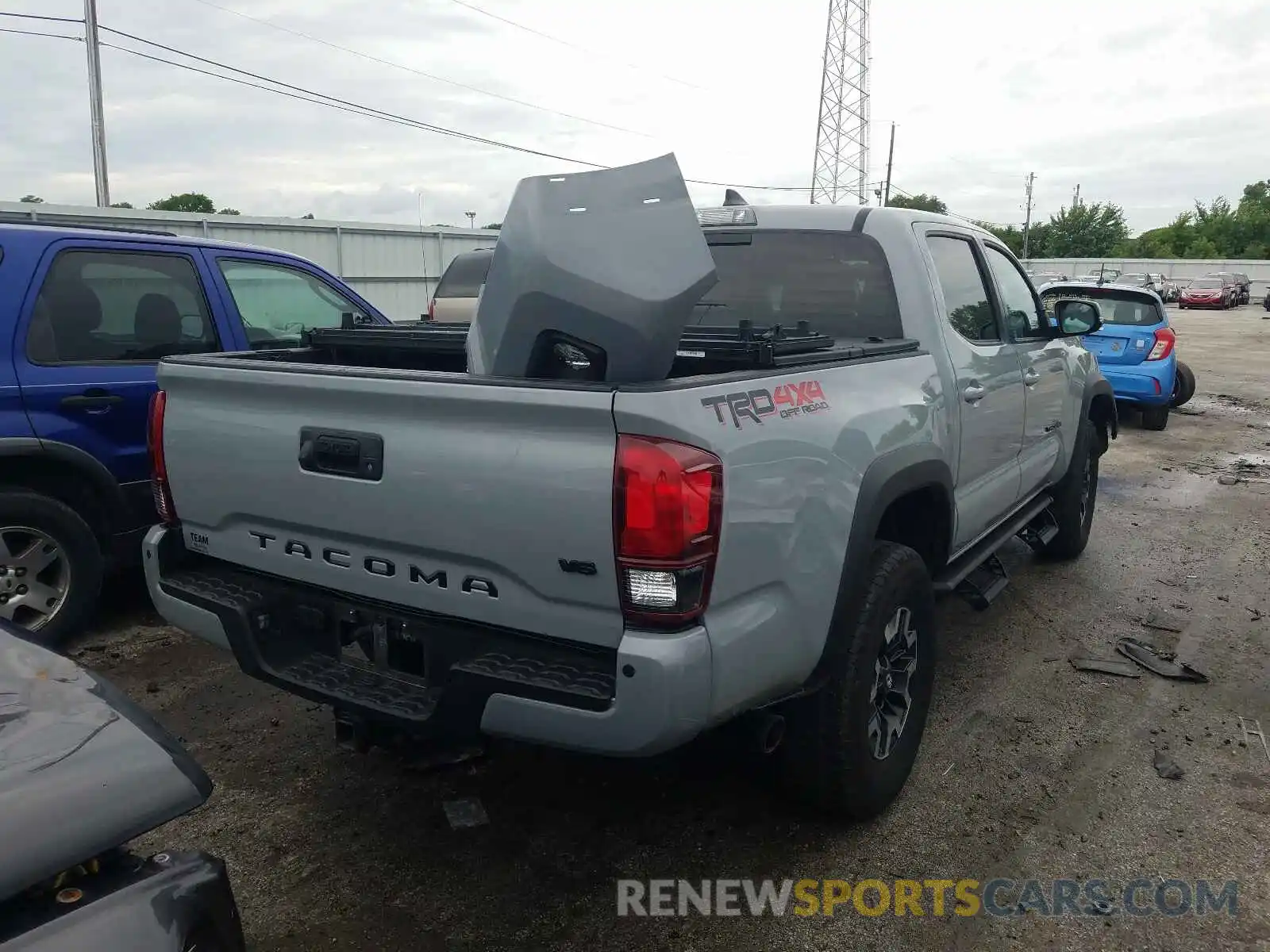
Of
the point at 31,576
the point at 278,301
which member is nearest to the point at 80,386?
the point at 31,576

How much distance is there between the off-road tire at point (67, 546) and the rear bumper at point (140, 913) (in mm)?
3202

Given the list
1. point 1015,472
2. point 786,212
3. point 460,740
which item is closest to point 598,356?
point 460,740

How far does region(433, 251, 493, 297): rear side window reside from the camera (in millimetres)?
12211

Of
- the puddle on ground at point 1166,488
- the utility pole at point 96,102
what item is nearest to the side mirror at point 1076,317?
the puddle on ground at point 1166,488

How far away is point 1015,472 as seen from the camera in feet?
15.1

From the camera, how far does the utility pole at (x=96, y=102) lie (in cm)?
1964

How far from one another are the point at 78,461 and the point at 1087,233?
85519mm

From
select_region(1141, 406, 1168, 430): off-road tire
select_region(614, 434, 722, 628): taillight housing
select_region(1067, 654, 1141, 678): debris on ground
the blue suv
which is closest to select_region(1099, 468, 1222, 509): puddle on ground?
select_region(1141, 406, 1168, 430): off-road tire

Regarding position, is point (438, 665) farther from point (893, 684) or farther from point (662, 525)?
point (893, 684)

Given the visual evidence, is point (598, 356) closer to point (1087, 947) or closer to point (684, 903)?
point (684, 903)

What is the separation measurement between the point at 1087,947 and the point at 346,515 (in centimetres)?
234

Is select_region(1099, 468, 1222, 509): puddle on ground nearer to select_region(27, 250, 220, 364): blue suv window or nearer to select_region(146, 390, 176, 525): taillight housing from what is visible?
→ select_region(27, 250, 220, 364): blue suv window

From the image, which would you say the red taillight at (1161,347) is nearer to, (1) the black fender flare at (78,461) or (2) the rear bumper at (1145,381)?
(2) the rear bumper at (1145,381)
